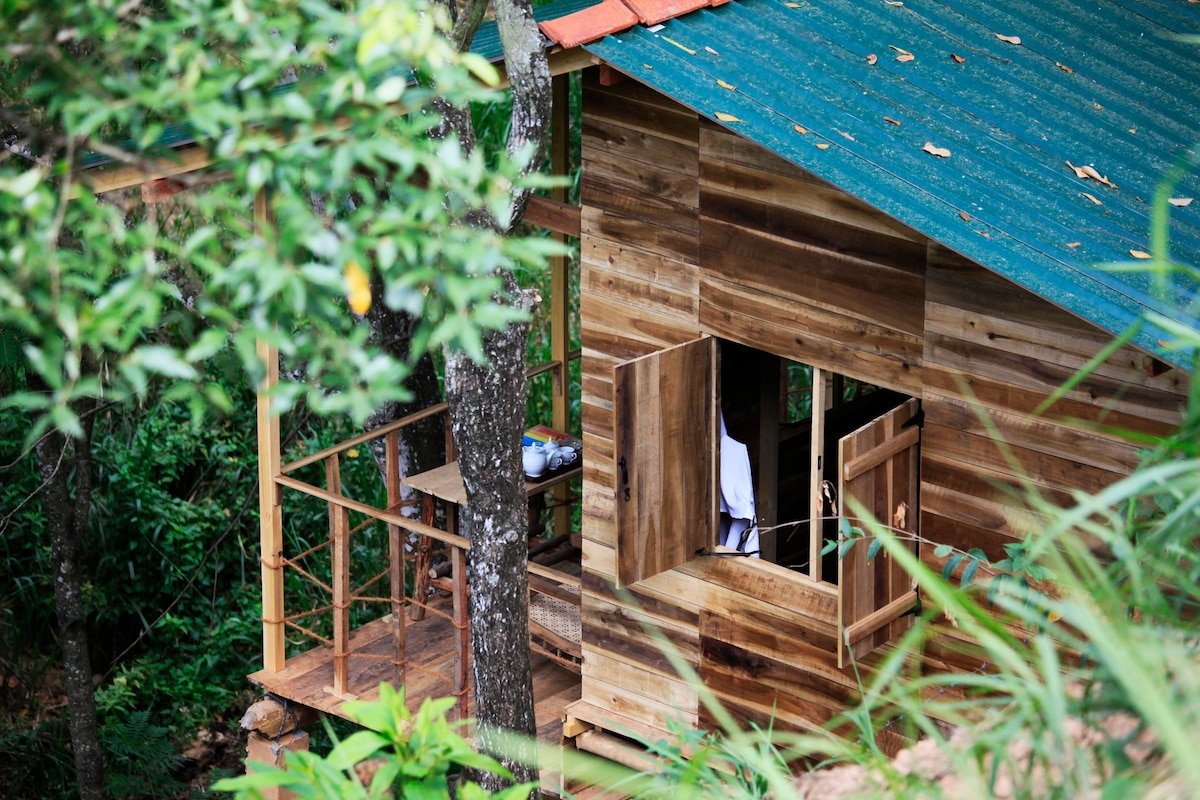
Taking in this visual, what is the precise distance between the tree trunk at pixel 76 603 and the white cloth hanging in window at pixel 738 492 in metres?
3.89

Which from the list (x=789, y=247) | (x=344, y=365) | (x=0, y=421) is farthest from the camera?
(x=0, y=421)

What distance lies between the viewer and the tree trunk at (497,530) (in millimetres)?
5312

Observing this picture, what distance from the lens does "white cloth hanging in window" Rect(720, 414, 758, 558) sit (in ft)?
20.1

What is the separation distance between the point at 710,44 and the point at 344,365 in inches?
139

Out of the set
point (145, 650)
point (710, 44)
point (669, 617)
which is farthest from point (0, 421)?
point (710, 44)

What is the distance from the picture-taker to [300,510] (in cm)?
1029

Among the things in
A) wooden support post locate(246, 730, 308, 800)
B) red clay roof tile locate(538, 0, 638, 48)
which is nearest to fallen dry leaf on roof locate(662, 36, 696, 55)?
red clay roof tile locate(538, 0, 638, 48)

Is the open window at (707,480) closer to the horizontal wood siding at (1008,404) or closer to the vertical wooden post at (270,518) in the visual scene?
the horizontal wood siding at (1008,404)

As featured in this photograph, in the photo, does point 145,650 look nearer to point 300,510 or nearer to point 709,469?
point 300,510

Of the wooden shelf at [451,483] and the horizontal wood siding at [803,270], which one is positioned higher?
the horizontal wood siding at [803,270]

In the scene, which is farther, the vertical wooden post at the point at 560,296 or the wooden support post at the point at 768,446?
the vertical wooden post at the point at 560,296

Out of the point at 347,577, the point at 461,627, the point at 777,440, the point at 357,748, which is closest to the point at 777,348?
the point at 777,440

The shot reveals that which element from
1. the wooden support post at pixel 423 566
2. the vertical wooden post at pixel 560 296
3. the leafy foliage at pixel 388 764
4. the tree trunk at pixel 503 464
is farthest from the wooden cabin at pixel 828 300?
the leafy foliage at pixel 388 764

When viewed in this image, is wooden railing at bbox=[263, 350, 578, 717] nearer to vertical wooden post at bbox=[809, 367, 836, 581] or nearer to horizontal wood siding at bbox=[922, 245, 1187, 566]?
vertical wooden post at bbox=[809, 367, 836, 581]
